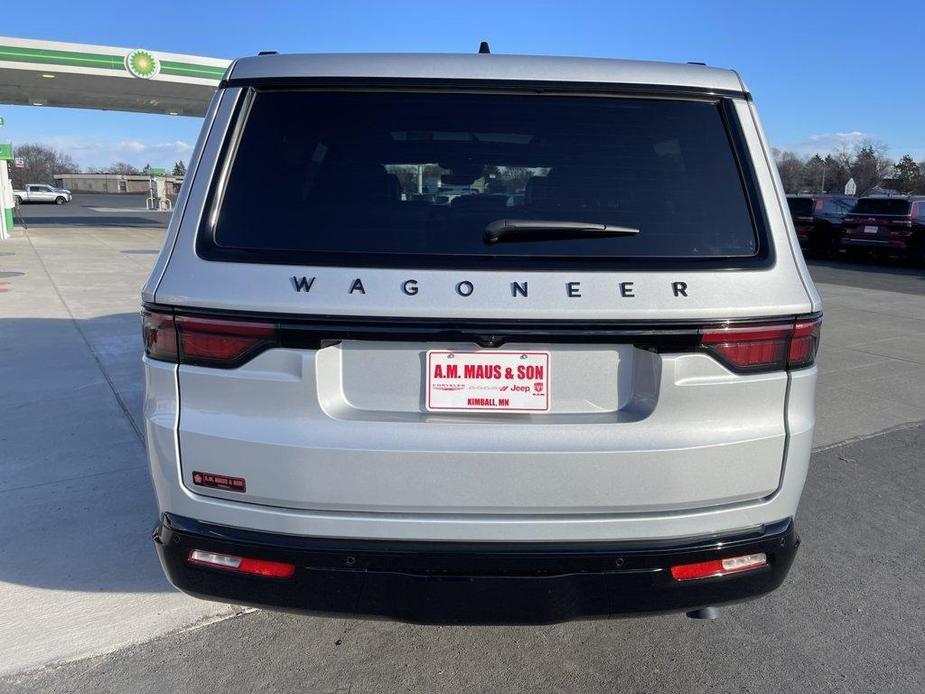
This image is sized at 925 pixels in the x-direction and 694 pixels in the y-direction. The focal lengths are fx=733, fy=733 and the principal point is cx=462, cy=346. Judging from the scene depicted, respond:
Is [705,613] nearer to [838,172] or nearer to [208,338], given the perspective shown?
[208,338]

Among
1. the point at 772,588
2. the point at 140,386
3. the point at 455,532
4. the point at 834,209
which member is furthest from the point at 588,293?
the point at 834,209

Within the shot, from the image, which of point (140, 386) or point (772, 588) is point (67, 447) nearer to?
point (140, 386)

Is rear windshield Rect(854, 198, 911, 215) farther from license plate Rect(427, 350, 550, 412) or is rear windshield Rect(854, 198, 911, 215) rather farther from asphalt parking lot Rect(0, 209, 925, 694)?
license plate Rect(427, 350, 550, 412)

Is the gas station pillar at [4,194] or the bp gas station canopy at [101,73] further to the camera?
the gas station pillar at [4,194]

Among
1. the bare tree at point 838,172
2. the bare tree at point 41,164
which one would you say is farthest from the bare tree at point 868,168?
the bare tree at point 41,164

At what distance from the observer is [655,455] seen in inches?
82.3

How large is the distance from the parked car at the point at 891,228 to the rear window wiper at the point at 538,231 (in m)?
19.4

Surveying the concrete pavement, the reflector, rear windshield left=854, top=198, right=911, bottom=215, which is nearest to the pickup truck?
the concrete pavement

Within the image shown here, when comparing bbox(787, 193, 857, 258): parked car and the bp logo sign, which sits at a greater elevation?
the bp logo sign

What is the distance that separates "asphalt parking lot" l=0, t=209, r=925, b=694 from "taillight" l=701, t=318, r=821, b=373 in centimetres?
123

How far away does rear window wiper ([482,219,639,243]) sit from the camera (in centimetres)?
211

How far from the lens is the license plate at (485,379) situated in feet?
6.79

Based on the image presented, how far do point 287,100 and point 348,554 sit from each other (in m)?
1.38

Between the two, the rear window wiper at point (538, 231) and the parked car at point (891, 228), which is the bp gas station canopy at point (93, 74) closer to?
the parked car at point (891, 228)
